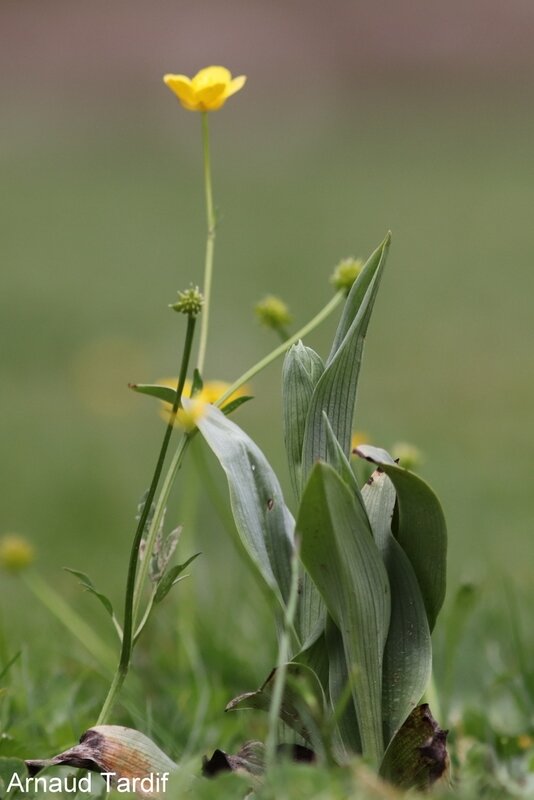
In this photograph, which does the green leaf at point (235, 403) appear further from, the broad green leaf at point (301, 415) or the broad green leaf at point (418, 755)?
the broad green leaf at point (418, 755)

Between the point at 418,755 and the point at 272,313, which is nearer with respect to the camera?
the point at 418,755

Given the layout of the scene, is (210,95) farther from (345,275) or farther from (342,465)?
(342,465)

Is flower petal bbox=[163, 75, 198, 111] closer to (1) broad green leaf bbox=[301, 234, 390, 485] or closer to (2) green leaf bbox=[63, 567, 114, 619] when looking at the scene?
(1) broad green leaf bbox=[301, 234, 390, 485]

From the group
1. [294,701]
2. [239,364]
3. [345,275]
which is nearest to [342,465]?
[294,701]

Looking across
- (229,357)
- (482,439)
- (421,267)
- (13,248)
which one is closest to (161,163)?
(13,248)

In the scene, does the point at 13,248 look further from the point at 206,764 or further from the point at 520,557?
the point at 206,764
